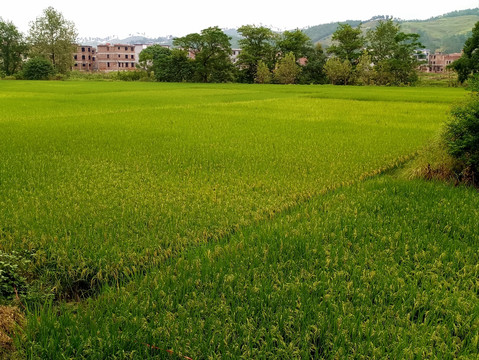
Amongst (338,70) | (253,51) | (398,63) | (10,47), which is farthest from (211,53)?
(10,47)

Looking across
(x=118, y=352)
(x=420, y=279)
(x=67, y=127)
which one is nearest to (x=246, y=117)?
(x=67, y=127)

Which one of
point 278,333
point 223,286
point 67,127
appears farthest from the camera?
point 67,127

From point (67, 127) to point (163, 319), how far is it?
9057 mm

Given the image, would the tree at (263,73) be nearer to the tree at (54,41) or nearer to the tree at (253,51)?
the tree at (253,51)

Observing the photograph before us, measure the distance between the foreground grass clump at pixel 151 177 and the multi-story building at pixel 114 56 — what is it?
86.0m

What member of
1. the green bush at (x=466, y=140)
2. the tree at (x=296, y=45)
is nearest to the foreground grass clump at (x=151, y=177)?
the green bush at (x=466, y=140)

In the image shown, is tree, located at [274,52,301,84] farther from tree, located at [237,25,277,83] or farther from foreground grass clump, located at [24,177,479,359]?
foreground grass clump, located at [24,177,479,359]

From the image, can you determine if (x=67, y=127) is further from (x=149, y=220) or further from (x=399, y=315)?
(x=399, y=315)

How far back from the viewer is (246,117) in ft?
42.0

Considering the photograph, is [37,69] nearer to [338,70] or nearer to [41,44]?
[41,44]

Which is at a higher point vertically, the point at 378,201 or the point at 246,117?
the point at 246,117

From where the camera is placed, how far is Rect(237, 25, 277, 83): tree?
48.8 m

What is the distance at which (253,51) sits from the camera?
4981 cm

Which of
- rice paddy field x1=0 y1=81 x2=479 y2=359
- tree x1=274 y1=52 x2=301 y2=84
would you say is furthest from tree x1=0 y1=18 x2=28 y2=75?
rice paddy field x1=0 y1=81 x2=479 y2=359
